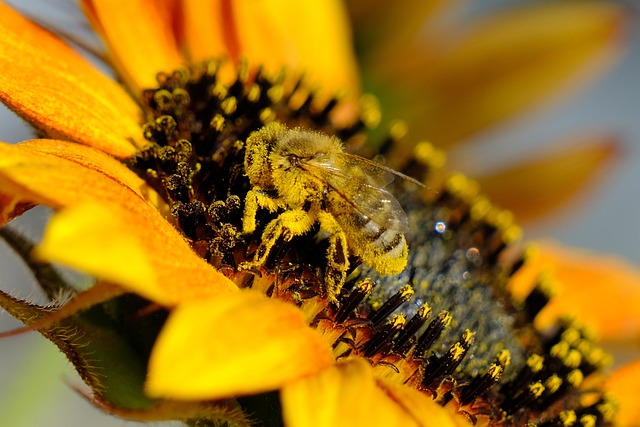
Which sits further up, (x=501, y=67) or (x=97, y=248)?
(x=501, y=67)

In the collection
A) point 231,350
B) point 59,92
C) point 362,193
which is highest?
point 362,193

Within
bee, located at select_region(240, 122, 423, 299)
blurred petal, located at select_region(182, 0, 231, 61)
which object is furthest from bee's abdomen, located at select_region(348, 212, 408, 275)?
blurred petal, located at select_region(182, 0, 231, 61)

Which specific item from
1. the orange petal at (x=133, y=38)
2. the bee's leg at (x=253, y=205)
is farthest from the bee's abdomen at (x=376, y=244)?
the orange petal at (x=133, y=38)

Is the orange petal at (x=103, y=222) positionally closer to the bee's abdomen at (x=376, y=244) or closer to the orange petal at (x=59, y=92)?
the orange petal at (x=59, y=92)

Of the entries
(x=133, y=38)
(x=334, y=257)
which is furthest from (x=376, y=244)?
(x=133, y=38)

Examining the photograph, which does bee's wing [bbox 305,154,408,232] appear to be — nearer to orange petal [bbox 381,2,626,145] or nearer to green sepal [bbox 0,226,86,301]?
green sepal [bbox 0,226,86,301]

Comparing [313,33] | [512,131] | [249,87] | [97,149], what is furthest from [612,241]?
[97,149]

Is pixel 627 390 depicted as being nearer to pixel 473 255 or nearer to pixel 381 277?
pixel 473 255
